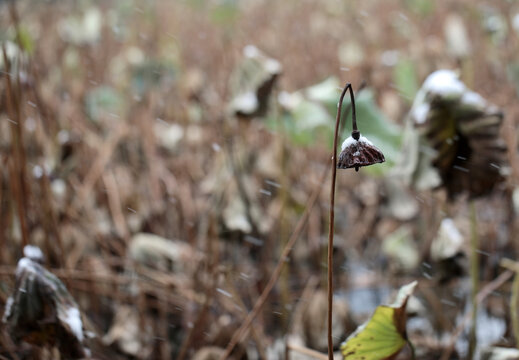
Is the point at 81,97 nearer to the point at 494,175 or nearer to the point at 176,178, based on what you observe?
the point at 176,178

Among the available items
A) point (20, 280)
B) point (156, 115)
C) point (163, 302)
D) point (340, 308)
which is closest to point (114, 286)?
point (163, 302)

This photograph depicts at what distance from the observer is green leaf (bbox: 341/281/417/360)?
0.56 m

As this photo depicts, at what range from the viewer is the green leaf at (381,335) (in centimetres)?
56

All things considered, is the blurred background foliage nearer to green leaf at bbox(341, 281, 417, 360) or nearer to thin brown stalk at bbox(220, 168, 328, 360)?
thin brown stalk at bbox(220, 168, 328, 360)

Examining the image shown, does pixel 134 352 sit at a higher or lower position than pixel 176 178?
lower

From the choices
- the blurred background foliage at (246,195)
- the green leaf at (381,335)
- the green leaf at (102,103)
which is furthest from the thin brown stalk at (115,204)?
the green leaf at (381,335)

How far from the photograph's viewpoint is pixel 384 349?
584mm

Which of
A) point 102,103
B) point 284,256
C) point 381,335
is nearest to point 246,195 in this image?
point 284,256

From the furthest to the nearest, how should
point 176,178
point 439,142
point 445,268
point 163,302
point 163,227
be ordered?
point 176,178 → point 163,227 → point 163,302 → point 445,268 → point 439,142

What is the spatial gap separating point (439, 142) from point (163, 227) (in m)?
0.86

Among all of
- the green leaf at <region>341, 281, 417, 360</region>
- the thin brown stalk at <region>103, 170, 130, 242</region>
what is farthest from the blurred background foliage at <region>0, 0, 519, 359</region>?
the green leaf at <region>341, 281, 417, 360</region>

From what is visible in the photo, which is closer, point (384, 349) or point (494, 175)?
point (384, 349)

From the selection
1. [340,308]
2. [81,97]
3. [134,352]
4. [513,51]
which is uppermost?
[513,51]

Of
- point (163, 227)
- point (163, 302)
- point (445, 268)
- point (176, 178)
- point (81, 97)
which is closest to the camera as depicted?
point (445, 268)
